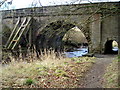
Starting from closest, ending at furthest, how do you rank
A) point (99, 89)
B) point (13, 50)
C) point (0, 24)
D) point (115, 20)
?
point (99, 89)
point (115, 20)
point (13, 50)
point (0, 24)

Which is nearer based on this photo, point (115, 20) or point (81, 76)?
point (81, 76)

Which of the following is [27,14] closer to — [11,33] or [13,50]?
[11,33]

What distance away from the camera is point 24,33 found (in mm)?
19984

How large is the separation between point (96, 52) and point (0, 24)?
40.4ft

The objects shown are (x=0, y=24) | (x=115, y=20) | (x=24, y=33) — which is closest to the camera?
(x=115, y=20)

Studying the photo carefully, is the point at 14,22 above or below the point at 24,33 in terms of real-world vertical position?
above

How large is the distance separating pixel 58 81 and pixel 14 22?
58.9ft

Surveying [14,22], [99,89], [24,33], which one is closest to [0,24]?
[14,22]

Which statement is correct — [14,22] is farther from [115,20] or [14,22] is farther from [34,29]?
[115,20]

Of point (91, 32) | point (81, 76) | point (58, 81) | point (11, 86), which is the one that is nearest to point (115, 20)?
point (91, 32)

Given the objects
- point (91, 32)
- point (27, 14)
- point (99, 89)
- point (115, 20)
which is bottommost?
point (99, 89)

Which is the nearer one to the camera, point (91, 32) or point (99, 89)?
point (99, 89)

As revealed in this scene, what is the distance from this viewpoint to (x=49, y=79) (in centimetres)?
551

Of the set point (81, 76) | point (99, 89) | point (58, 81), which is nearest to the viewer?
point (99, 89)
